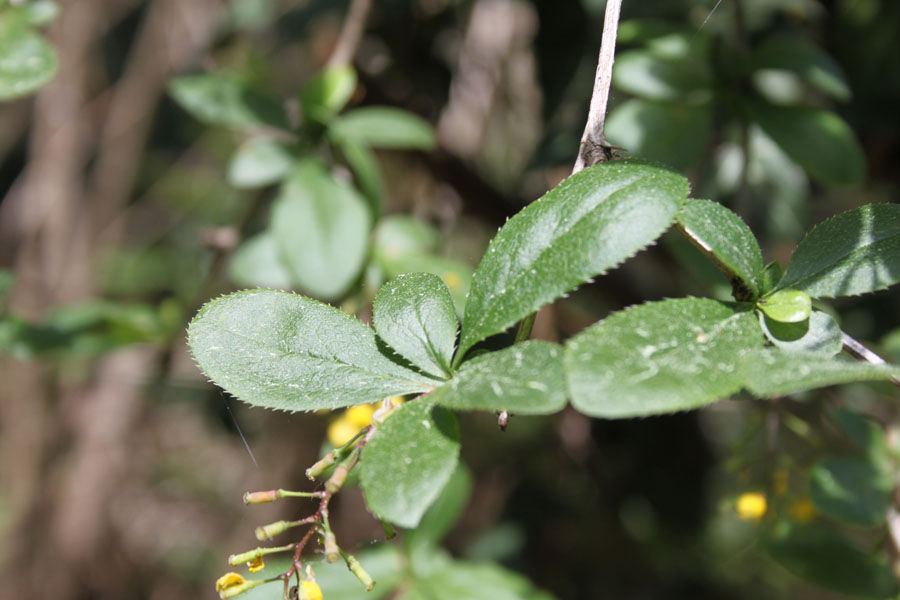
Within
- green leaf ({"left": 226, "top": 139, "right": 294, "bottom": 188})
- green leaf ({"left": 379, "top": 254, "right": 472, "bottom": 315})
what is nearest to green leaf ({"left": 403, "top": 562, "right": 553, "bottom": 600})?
green leaf ({"left": 379, "top": 254, "right": 472, "bottom": 315})

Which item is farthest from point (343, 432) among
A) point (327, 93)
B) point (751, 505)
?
point (327, 93)

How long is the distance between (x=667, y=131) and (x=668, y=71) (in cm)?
8

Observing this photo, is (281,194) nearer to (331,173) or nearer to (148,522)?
(331,173)

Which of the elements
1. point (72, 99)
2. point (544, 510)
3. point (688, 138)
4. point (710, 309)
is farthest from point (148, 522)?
point (710, 309)

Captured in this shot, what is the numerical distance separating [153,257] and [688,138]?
2337 mm

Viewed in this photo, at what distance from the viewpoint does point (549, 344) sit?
0.55m

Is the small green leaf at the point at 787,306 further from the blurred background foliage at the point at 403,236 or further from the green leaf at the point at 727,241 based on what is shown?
the blurred background foliage at the point at 403,236

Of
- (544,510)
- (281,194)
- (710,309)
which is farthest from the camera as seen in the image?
(544,510)

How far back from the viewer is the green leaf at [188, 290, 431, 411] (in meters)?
0.60

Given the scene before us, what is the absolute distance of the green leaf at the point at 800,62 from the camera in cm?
102

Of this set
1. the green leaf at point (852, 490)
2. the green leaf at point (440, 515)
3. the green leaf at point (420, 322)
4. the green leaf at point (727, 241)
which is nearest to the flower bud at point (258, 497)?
the green leaf at point (420, 322)

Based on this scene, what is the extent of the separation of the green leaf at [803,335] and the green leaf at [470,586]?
0.68 metres

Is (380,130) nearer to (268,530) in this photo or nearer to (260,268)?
(260,268)

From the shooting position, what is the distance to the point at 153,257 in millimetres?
2865
